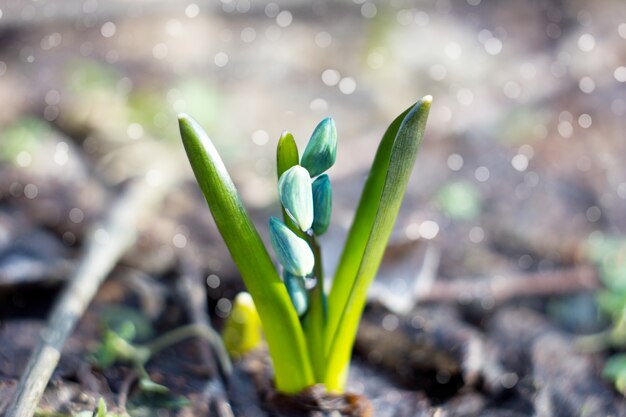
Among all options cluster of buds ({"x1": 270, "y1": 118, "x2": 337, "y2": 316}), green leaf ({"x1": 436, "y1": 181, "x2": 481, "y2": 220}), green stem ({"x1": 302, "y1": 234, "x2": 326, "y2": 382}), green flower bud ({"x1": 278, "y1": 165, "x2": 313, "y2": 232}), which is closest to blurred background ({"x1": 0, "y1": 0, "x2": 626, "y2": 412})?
green leaf ({"x1": 436, "y1": 181, "x2": 481, "y2": 220})

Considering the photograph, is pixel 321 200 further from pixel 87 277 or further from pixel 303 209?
pixel 87 277

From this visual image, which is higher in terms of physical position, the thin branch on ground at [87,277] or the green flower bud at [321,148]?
the green flower bud at [321,148]

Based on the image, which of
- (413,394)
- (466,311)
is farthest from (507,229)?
(413,394)

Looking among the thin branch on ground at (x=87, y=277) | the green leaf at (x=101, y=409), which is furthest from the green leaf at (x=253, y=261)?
the thin branch on ground at (x=87, y=277)

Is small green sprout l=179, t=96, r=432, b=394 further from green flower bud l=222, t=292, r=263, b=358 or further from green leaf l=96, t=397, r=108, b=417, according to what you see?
green leaf l=96, t=397, r=108, b=417

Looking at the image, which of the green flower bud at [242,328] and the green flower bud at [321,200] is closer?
the green flower bud at [321,200]

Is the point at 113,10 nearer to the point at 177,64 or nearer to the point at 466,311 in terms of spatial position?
the point at 177,64

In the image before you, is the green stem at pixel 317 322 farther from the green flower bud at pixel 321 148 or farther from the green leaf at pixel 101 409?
the green leaf at pixel 101 409
